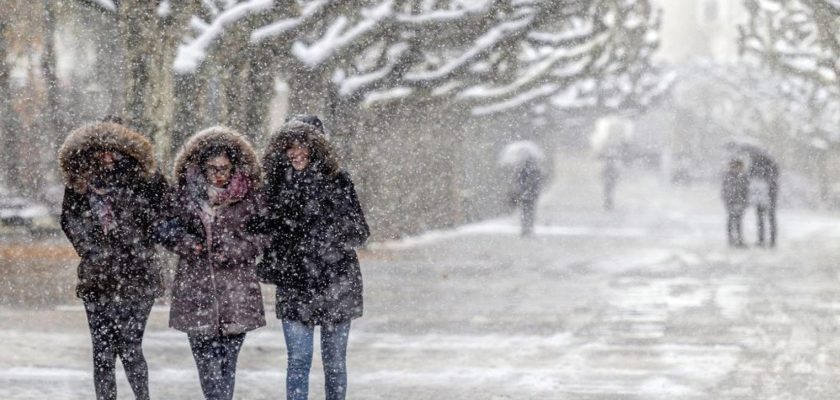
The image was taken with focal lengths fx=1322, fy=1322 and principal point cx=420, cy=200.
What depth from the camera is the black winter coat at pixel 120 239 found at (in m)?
6.06

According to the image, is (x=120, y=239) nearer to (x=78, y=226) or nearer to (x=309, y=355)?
(x=78, y=226)

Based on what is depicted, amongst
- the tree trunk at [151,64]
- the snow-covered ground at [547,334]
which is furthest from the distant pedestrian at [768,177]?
the tree trunk at [151,64]

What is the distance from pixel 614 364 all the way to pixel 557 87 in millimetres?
15672

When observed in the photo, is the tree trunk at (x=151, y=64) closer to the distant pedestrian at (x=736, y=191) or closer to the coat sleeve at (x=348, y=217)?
the coat sleeve at (x=348, y=217)

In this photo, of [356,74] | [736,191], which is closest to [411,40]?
[356,74]

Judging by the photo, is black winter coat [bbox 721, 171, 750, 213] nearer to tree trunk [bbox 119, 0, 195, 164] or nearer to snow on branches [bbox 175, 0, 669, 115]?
snow on branches [bbox 175, 0, 669, 115]

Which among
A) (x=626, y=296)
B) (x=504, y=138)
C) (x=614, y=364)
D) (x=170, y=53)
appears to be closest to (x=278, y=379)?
(x=614, y=364)

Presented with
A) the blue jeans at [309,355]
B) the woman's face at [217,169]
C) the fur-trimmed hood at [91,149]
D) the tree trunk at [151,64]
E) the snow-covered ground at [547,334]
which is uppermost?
the tree trunk at [151,64]

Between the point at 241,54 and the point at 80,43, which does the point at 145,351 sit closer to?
the point at 241,54

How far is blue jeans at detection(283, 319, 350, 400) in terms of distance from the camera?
239 inches

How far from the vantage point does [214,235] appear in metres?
5.84

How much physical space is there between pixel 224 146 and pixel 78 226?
0.83 meters

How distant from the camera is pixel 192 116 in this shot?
1273 centimetres

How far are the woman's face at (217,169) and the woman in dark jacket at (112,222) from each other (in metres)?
0.33
